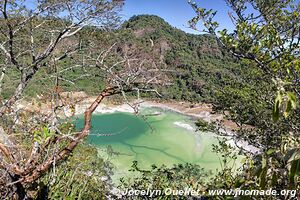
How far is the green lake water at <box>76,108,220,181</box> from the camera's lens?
28.7 metres

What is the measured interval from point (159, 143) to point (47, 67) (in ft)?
97.7

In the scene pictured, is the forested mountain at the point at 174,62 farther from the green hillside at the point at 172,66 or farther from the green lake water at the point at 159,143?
the green lake water at the point at 159,143

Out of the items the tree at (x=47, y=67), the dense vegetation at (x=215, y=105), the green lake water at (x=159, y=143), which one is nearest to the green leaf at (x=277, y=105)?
the dense vegetation at (x=215, y=105)

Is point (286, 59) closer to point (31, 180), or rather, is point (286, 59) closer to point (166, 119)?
point (31, 180)

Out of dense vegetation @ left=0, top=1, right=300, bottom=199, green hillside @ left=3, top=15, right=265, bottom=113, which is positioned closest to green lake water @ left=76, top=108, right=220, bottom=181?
green hillside @ left=3, top=15, right=265, bottom=113

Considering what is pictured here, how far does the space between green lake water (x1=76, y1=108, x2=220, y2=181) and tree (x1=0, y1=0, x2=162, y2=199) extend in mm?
16811

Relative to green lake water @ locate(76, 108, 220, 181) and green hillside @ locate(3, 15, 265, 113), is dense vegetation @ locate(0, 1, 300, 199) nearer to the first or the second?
green hillside @ locate(3, 15, 265, 113)

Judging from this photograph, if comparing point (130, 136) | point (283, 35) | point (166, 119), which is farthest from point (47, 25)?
point (166, 119)

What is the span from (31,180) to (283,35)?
15.4 ft

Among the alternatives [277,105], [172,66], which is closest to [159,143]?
[172,66]

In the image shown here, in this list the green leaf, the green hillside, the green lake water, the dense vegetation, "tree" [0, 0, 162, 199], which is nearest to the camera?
the green leaf

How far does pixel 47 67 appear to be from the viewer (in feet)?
19.6

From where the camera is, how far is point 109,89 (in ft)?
11.0

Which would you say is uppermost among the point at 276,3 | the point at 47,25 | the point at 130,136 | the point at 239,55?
the point at 276,3
